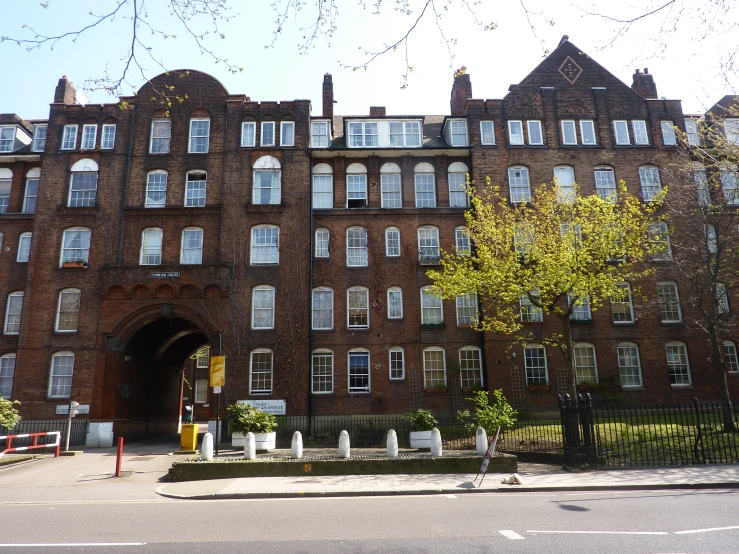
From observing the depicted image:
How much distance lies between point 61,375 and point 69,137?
503 inches

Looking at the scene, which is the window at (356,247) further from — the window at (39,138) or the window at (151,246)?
the window at (39,138)

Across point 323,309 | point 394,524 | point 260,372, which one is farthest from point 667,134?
point 394,524

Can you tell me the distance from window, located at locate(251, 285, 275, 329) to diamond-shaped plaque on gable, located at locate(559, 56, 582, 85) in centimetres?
2035

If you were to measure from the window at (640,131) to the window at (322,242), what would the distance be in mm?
17794

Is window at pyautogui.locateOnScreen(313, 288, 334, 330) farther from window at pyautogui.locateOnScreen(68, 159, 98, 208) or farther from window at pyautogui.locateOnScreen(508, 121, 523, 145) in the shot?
window at pyautogui.locateOnScreen(508, 121, 523, 145)

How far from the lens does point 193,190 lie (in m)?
28.3

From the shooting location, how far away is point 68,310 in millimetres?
26406

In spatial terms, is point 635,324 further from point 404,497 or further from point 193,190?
point 193,190

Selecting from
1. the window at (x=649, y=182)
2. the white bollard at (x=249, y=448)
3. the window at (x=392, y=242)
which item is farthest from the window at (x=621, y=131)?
the white bollard at (x=249, y=448)

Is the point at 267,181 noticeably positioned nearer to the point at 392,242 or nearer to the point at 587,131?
the point at 392,242

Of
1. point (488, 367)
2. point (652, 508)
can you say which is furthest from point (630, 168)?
point (652, 508)

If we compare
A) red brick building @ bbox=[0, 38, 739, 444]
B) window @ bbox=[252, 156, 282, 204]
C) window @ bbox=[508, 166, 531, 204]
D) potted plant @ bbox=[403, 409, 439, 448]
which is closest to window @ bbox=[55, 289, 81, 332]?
red brick building @ bbox=[0, 38, 739, 444]

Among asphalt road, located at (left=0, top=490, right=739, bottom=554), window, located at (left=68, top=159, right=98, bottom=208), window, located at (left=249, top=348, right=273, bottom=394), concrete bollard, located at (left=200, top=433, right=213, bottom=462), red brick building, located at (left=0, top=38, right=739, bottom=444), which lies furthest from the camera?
window, located at (left=68, top=159, right=98, bottom=208)

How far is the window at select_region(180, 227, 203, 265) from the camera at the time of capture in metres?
27.4
